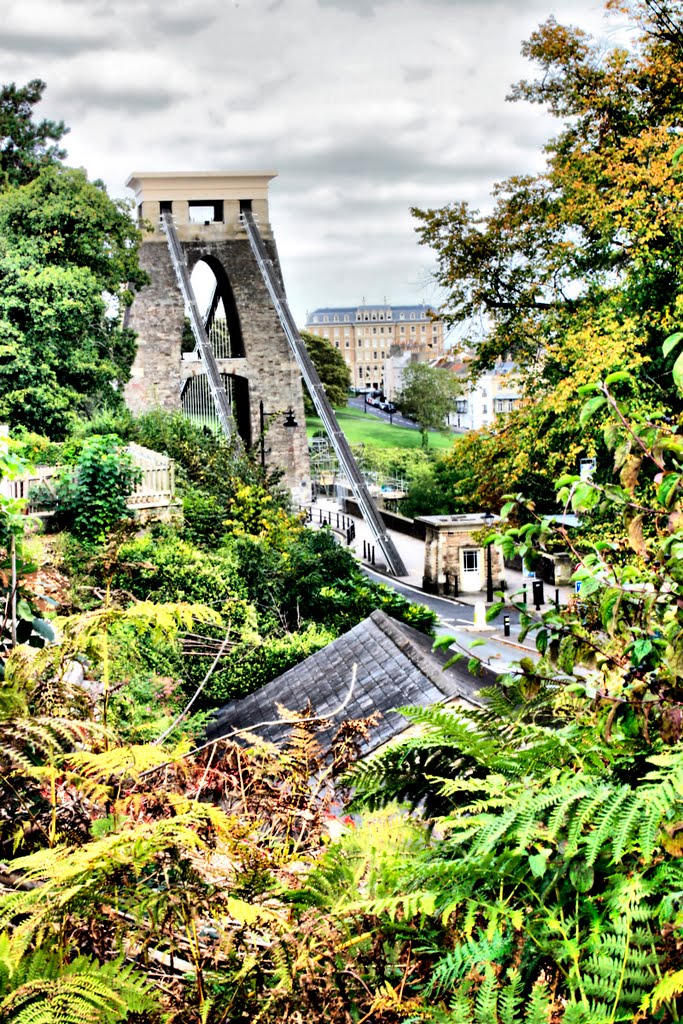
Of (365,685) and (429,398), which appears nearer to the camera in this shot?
(365,685)

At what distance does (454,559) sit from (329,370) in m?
45.5

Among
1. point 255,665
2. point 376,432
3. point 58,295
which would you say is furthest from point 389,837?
point 376,432

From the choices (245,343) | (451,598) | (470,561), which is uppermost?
(245,343)

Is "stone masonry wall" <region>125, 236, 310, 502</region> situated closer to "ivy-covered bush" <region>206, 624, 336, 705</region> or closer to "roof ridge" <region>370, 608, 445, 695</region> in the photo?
"ivy-covered bush" <region>206, 624, 336, 705</region>

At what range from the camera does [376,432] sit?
66562 mm

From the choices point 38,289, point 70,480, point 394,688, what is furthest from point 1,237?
point 394,688

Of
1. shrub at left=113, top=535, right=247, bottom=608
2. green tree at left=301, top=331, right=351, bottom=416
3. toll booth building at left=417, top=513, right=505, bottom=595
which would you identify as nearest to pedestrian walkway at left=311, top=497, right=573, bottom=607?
toll booth building at left=417, top=513, right=505, bottom=595

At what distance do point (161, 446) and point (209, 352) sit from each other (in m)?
15.6

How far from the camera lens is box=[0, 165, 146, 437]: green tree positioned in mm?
21297

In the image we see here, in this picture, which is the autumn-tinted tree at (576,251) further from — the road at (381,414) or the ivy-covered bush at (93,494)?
the road at (381,414)

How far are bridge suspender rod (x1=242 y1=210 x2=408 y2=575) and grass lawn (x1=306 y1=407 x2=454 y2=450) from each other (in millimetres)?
19981

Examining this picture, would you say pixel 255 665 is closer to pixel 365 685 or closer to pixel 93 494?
pixel 365 685

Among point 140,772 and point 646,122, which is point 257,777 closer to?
point 140,772

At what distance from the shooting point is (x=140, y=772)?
5.77ft
